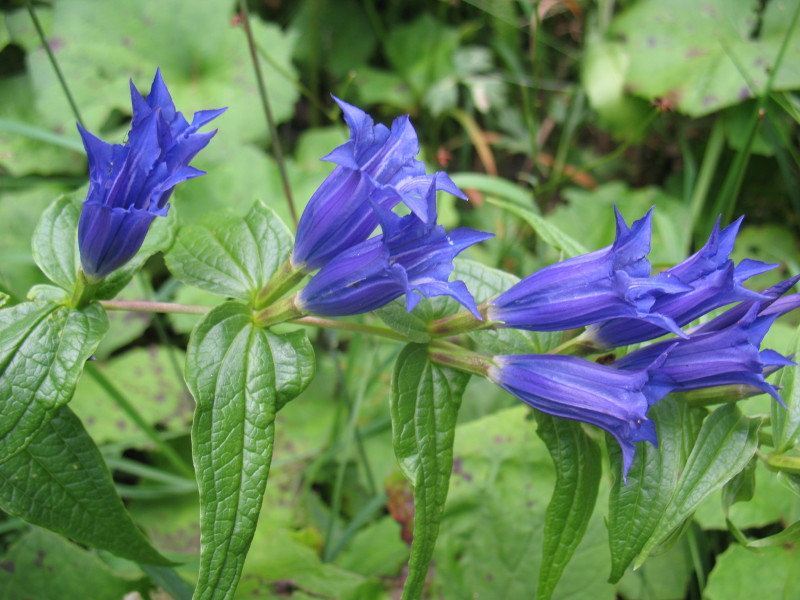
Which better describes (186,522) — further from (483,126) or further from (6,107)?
(483,126)

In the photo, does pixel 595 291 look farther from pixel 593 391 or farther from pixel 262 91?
pixel 262 91

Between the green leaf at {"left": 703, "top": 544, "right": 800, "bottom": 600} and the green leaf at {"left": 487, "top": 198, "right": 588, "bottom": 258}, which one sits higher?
the green leaf at {"left": 487, "top": 198, "right": 588, "bottom": 258}

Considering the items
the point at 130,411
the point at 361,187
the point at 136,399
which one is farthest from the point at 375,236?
the point at 136,399

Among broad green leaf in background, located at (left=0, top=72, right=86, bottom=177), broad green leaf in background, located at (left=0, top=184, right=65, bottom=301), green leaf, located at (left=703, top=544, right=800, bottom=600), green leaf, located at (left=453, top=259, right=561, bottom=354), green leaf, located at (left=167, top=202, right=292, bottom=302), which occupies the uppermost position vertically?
broad green leaf in background, located at (left=0, top=72, right=86, bottom=177)

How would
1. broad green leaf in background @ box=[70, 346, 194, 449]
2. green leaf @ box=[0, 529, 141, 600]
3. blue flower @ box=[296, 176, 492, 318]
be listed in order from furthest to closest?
broad green leaf in background @ box=[70, 346, 194, 449]
green leaf @ box=[0, 529, 141, 600]
blue flower @ box=[296, 176, 492, 318]

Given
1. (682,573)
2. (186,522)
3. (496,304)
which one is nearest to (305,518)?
(186,522)

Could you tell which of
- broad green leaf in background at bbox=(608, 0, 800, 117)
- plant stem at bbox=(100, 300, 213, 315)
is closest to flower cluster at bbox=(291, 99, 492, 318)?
plant stem at bbox=(100, 300, 213, 315)

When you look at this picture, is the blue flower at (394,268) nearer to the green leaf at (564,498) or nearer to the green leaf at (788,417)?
the green leaf at (564,498)

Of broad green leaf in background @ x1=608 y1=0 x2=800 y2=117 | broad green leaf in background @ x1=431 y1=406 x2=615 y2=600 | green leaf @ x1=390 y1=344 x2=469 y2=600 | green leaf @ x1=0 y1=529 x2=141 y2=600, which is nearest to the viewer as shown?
green leaf @ x1=390 y1=344 x2=469 y2=600

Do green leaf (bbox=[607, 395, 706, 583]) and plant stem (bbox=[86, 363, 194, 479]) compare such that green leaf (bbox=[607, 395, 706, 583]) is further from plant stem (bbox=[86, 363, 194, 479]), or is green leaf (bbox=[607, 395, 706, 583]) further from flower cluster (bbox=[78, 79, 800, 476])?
plant stem (bbox=[86, 363, 194, 479])
